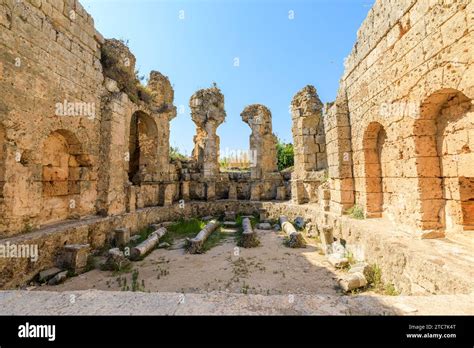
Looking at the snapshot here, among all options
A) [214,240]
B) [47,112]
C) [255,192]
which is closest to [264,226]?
[214,240]

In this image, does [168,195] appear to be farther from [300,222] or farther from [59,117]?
[300,222]

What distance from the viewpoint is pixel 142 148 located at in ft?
39.0

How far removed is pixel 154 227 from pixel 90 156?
133 inches

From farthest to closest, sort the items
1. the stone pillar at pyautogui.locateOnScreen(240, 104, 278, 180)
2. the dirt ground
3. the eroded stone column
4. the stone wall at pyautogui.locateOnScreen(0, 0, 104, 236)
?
the stone pillar at pyautogui.locateOnScreen(240, 104, 278, 180), the eroded stone column, the stone wall at pyautogui.locateOnScreen(0, 0, 104, 236), the dirt ground

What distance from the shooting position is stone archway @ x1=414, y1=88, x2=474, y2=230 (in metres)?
4.01

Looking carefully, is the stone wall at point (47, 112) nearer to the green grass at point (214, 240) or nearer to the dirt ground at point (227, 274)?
the dirt ground at point (227, 274)

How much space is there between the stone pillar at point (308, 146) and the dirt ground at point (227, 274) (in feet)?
13.6

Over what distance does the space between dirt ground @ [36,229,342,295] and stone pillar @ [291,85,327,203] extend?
4147mm

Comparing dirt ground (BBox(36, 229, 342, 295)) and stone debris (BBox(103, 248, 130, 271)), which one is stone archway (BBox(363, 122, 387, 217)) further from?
stone debris (BBox(103, 248, 130, 271))

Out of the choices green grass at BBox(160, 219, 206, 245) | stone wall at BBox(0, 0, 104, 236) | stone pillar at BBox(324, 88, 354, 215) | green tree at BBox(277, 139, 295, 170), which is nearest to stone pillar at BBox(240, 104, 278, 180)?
green grass at BBox(160, 219, 206, 245)

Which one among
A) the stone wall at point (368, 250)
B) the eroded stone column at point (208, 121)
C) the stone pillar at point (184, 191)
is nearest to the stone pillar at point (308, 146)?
the stone wall at point (368, 250)

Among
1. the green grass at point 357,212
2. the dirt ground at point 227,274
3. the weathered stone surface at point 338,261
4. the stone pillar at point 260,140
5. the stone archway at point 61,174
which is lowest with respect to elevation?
the dirt ground at point 227,274

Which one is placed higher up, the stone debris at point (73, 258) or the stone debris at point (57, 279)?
the stone debris at point (73, 258)

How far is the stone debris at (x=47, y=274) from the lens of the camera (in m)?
4.62
